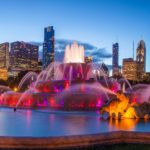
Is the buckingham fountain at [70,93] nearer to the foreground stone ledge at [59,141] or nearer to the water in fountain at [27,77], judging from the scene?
the foreground stone ledge at [59,141]

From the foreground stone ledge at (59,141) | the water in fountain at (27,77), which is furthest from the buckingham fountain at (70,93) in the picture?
the water in fountain at (27,77)

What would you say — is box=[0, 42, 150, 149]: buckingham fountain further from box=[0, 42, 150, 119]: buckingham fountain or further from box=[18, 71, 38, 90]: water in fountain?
box=[18, 71, 38, 90]: water in fountain

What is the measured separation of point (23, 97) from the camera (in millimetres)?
31875

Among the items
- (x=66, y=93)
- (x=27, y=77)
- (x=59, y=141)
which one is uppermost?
(x=27, y=77)

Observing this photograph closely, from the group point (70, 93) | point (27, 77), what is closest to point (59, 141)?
point (70, 93)

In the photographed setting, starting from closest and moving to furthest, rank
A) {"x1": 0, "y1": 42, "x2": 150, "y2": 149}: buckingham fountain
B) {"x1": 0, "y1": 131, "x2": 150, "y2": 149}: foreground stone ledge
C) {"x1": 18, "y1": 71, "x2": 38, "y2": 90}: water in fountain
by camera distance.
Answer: {"x1": 0, "y1": 131, "x2": 150, "y2": 149}: foreground stone ledge → {"x1": 0, "y1": 42, "x2": 150, "y2": 149}: buckingham fountain → {"x1": 18, "y1": 71, "x2": 38, "y2": 90}: water in fountain

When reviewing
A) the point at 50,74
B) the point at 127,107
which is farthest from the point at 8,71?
the point at 127,107

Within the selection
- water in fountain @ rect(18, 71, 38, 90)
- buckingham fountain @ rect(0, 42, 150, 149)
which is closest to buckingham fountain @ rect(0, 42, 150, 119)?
buckingham fountain @ rect(0, 42, 150, 149)

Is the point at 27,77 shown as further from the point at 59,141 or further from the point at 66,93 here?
the point at 59,141

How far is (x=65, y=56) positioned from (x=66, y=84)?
371 inches

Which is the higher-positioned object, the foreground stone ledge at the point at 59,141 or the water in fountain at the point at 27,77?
the water in fountain at the point at 27,77

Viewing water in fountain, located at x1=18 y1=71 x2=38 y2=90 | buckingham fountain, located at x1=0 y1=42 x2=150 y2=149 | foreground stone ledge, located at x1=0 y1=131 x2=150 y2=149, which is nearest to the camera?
foreground stone ledge, located at x1=0 y1=131 x2=150 y2=149

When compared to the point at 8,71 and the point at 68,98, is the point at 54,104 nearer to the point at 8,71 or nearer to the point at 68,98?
the point at 68,98

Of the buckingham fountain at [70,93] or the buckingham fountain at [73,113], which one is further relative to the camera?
the buckingham fountain at [70,93]
